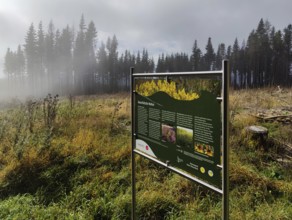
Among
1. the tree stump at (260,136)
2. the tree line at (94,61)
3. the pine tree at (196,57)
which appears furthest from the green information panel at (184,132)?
the pine tree at (196,57)

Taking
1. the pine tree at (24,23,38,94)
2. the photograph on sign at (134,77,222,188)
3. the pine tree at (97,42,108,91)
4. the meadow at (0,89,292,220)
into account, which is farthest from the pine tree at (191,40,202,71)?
the photograph on sign at (134,77,222,188)

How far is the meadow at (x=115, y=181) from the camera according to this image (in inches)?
141

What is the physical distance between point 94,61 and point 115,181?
54.8 meters

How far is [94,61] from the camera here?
56594 mm

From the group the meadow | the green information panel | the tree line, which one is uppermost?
the tree line

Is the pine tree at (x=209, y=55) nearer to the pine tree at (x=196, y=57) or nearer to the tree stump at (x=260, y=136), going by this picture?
the pine tree at (x=196, y=57)

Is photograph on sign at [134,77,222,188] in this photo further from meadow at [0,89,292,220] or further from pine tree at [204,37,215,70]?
pine tree at [204,37,215,70]

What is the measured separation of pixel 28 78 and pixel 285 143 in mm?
65441

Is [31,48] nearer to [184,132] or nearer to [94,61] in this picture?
[94,61]

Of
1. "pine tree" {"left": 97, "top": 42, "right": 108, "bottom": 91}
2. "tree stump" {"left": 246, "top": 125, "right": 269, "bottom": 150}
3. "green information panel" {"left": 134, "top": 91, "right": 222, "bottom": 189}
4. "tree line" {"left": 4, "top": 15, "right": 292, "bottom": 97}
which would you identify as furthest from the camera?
"pine tree" {"left": 97, "top": 42, "right": 108, "bottom": 91}

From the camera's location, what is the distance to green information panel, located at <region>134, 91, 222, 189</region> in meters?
2.00

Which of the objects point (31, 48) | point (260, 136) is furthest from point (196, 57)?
point (260, 136)

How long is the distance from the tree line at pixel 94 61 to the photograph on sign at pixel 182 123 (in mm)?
45351

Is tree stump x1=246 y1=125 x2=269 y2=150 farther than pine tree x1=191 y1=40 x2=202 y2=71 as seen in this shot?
No
